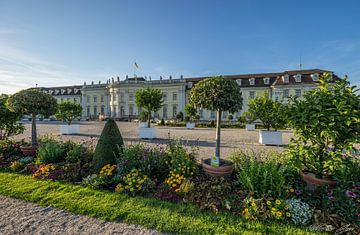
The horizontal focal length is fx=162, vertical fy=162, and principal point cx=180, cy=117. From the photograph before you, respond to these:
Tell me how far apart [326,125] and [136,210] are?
3.70 meters

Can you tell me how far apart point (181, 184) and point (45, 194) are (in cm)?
290

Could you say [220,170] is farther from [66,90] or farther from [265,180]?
[66,90]

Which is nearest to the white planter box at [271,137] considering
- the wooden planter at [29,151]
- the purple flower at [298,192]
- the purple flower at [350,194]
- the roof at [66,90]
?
the purple flower at [298,192]

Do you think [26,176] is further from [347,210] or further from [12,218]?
[347,210]

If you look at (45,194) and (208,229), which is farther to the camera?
→ (45,194)

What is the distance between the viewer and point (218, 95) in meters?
3.87

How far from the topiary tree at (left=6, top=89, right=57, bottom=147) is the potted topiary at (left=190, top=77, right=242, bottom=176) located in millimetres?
5702

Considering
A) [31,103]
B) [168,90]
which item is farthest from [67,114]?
[168,90]

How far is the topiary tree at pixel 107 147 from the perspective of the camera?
4.34 meters

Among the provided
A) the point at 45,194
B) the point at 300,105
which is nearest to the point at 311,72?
the point at 300,105

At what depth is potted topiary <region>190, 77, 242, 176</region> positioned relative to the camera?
12.4 feet

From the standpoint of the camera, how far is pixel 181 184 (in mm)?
3412

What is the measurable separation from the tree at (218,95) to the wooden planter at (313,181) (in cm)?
173

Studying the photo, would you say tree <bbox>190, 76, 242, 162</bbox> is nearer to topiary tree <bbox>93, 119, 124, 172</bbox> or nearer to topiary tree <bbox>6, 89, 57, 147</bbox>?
topiary tree <bbox>93, 119, 124, 172</bbox>
